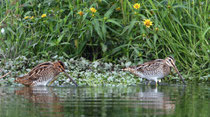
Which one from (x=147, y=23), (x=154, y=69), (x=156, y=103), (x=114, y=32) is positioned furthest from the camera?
(x=114, y=32)

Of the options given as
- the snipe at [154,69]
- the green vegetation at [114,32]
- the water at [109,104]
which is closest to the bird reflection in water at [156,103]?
the water at [109,104]

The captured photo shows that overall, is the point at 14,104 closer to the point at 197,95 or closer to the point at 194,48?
the point at 197,95

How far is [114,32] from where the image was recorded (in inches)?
405

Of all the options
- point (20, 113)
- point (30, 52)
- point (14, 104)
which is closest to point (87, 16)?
point (30, 52)

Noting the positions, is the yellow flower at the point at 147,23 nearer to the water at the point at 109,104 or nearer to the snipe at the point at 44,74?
the snipe at the point at 44,74

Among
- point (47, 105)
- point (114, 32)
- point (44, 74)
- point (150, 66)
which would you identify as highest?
point (114, 32)

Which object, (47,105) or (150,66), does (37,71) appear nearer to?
(150,66)

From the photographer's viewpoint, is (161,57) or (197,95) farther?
(161,57)

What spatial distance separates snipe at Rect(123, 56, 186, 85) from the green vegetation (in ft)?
1.35

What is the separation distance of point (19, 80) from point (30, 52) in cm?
173

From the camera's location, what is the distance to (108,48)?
10742 mm

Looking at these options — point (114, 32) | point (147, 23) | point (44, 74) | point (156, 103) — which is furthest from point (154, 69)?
point (156, 103)

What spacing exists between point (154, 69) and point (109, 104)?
12.8 ft

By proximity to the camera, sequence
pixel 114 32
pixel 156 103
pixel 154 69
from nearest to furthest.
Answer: pixel 156 103 → pixel 154 69 → pixel 114 32
